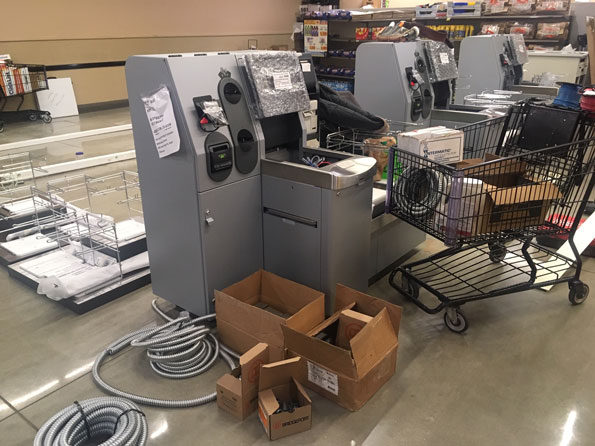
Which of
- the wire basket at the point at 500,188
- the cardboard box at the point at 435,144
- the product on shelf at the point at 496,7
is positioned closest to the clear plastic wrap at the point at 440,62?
the wire basket at the point at 500,188

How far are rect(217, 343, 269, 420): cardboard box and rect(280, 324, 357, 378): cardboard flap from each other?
12cm

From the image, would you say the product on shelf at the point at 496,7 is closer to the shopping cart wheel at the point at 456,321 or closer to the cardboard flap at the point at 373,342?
the shopping cart wheel at the point at 456,321

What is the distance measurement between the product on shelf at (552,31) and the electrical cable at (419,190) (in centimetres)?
551

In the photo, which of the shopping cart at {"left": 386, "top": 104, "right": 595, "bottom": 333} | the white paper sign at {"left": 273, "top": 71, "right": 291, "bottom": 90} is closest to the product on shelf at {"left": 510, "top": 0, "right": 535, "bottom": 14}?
the shopping cart at {"left": 386, "top": 104, "right": 595, "bottom": 333}

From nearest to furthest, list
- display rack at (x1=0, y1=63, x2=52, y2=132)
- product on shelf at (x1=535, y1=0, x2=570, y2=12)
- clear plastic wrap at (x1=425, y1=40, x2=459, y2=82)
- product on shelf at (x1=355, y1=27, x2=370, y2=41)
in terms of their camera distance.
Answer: clear plastic wrap at (x1=425, y1=40, x2=459, y2=82), product on shelf at (x1=535, y1=0, x2=570, y2=12), display rack at (x1=0, y1=63, x2=52, y2=132), product on shelf at (x1=355, y1=27, x2=370, y2=41)

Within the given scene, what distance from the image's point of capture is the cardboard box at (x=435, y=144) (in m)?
2.46

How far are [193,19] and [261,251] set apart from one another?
328 inches

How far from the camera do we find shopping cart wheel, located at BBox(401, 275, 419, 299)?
273 cm

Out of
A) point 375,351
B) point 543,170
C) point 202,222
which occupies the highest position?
point 543,170

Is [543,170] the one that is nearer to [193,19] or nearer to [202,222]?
[202,222]

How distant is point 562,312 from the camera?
265 cm

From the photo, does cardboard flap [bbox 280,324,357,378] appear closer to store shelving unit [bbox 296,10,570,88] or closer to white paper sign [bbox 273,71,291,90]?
white paper sign [bbox 273,71,291,90]

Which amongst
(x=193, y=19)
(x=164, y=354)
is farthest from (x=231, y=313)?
(x=193, y=19)

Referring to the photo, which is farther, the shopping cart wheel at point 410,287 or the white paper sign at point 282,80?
the shopping cart wheel at point 410,287
